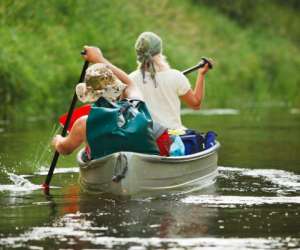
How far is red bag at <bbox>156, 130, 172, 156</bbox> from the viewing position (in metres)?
9.97

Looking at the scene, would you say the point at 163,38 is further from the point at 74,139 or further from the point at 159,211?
the point at 159,211

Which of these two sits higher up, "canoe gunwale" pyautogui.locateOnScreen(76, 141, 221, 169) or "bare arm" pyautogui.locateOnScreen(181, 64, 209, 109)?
"bare arm" pyautogui.locateOnScreen(181, 64, 209, 109)

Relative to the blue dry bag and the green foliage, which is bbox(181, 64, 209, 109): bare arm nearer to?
the blue dry bag

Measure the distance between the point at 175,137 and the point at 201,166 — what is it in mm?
433

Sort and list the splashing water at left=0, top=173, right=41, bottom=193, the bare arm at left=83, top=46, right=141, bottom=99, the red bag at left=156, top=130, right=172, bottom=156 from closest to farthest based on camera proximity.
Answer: the red bag at left=156, top=130, right=172, bottom=156
the bare arm at left=83, top=46, right=141, bottom=99
the splashing water at left=0, top=173, right=41, bottom=193

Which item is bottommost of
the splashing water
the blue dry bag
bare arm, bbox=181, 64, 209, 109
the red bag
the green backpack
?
the splashing water

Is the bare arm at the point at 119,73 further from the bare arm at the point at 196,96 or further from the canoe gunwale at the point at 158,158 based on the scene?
the bare arm at the point at 196,96

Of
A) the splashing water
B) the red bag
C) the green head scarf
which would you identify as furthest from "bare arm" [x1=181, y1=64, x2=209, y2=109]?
the splashing water

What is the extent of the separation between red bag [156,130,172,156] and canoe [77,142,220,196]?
0.59 feet

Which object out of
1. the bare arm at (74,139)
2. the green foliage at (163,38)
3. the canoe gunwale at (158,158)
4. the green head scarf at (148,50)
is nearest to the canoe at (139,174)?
the canoe gunwale at (158,158)

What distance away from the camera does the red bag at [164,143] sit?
9.97 m

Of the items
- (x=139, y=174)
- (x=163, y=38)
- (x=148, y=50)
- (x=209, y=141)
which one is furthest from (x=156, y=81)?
(x=163, y=38)

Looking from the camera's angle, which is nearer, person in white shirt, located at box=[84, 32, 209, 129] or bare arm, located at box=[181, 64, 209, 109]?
person in white shirt, located at box=[84, 32, 209, 129]

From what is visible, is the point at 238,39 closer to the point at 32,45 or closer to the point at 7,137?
the point at 32,45
